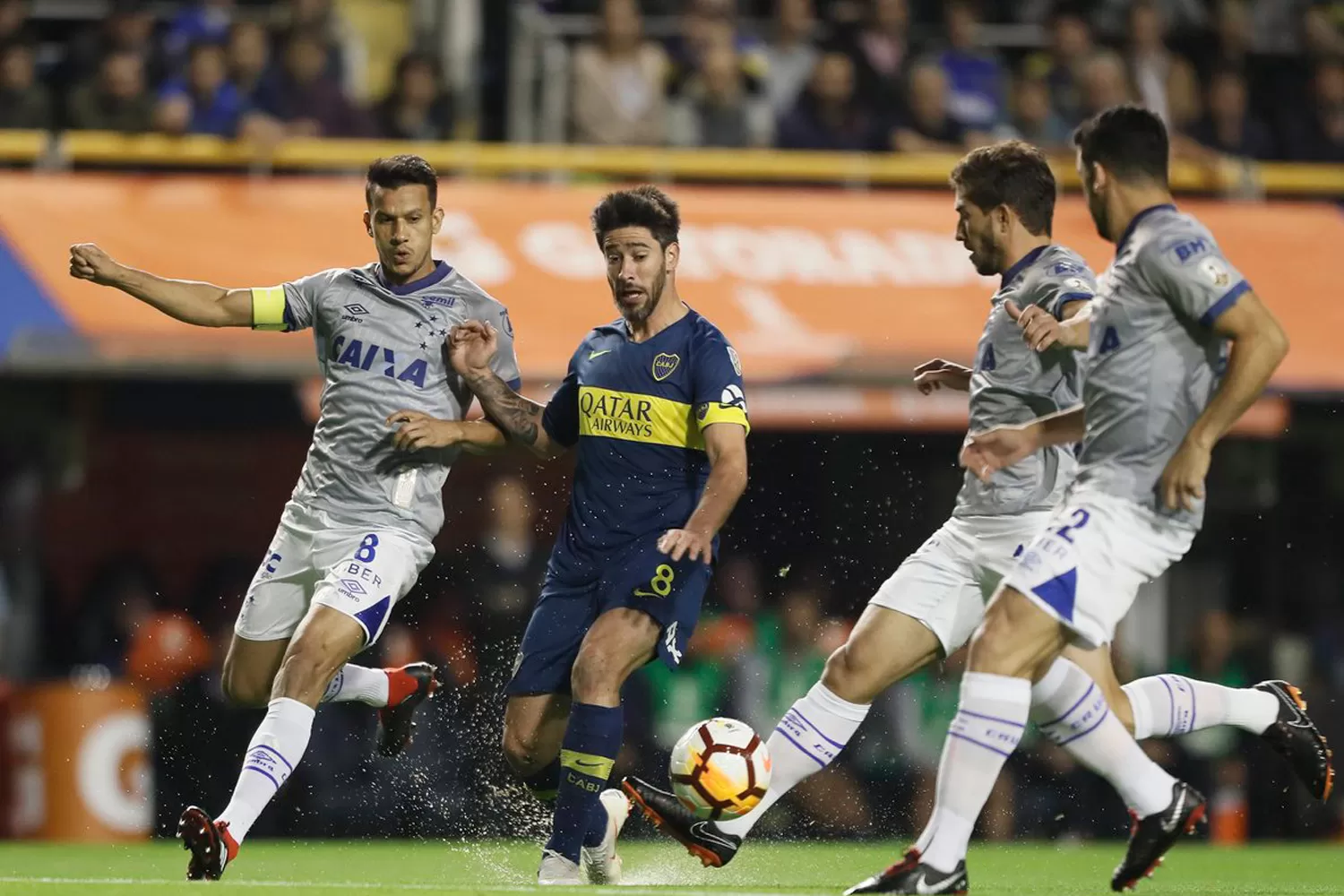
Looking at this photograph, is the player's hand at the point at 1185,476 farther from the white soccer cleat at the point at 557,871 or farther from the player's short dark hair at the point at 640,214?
the white soccer cleat at the point at 557,871

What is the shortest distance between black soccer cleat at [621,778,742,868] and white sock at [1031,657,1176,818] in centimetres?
123

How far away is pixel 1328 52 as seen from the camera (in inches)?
639

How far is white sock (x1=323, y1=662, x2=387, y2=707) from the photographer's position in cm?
907

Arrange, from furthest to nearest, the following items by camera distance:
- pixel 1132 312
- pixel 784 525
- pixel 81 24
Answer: pixel 81 24, pixel 784 525, pixel 1132 312

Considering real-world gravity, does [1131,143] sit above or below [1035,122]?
below

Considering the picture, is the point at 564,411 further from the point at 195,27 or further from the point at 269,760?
the point at 195,27

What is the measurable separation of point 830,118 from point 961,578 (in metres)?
7.37

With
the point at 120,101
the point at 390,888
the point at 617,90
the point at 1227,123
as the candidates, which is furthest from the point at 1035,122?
the point at 390,888

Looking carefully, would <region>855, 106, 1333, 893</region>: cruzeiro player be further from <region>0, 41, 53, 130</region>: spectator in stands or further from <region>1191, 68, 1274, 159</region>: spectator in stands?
<region>0, 41, 53, 130</region>: spectator in stands

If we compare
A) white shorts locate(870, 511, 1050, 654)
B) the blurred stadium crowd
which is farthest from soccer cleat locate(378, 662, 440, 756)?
the blurred stadium crowd

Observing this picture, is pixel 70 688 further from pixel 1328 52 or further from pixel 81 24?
pixel 1328 52

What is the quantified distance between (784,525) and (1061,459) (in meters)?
6.04

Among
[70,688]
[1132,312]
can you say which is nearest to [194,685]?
[70,688]

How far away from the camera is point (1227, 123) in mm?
15516
